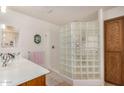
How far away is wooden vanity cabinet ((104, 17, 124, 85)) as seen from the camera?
1684mm

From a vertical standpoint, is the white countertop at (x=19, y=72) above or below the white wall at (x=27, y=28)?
below

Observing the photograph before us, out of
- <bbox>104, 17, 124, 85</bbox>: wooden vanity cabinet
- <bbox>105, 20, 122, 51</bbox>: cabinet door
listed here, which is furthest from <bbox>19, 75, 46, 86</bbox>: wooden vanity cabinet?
<bbox>105, 20, 122, 51</bbox>: cabinet door

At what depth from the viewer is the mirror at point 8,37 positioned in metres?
1.11

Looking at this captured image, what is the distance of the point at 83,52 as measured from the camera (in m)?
1.97

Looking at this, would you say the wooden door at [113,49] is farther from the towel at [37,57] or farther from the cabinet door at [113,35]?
the towel at [37,57]

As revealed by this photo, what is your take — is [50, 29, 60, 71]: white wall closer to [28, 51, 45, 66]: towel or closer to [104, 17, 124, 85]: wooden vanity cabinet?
[28, 51, 45, 66]: towel

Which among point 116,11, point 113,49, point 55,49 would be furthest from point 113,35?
point 55,49

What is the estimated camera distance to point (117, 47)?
1.84 meters

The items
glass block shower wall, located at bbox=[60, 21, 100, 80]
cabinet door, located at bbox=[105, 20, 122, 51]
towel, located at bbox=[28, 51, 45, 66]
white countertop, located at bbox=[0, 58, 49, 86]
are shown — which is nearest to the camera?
white countertop, located at bbox=[0, 58, 49, 86]

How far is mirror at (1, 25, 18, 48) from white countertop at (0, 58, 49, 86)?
0.14 m

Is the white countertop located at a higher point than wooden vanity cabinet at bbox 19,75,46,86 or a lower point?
higher

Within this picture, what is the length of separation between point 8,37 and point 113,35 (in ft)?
3.72

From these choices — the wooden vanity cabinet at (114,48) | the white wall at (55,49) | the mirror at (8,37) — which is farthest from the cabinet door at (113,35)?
the mirror at (8,37)
